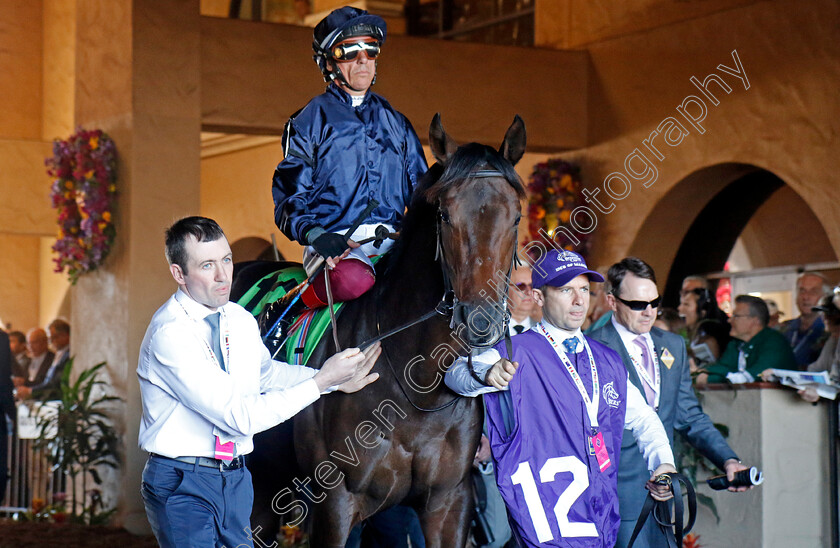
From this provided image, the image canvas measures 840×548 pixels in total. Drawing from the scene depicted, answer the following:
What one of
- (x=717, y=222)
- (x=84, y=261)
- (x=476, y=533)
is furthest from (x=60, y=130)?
(x=476, y=533)

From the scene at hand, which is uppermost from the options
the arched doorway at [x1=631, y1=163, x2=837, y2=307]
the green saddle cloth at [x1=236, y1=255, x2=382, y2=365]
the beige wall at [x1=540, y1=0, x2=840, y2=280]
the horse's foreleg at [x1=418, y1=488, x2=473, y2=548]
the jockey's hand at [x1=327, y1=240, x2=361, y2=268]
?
the beige wall at [x1=540, y1=0, x2=840, y2=280]

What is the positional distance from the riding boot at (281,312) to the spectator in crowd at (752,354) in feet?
10.5

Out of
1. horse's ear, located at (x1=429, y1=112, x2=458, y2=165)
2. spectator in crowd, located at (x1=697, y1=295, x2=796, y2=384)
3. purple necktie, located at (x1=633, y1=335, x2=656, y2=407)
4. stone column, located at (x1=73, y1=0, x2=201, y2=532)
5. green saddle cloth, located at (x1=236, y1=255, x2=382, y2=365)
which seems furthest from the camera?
stone column, located at (x1=73, y1=0, x2=201, y2=532)

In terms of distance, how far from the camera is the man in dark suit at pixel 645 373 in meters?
4.19

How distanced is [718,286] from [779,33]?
286 centimetres

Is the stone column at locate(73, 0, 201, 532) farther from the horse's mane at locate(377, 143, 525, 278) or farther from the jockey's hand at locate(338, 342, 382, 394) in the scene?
the jockey's hand at locate(338, 342, 382, 394)

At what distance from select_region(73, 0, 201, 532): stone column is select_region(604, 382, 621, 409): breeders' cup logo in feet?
18.3

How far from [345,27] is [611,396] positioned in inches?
65.2

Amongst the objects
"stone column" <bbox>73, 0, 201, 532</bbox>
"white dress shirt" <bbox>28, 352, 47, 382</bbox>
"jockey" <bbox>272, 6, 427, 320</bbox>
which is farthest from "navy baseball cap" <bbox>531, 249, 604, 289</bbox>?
"white dress shirt" <bbox>28, 352, 47, 382</bbox>

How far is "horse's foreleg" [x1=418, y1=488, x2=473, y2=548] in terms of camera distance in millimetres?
3576

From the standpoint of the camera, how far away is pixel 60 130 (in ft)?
51.4

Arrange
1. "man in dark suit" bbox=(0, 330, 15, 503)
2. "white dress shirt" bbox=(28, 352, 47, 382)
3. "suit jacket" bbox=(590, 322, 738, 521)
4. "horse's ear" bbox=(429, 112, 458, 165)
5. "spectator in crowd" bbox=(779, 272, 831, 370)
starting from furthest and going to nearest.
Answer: "white dress shirt" bbox=(28, 352, 47, 382)
"man in dark suit" bbox=(0, 330, 15, 503)
"spectator in crowd" bbox=(779, 272, 831, 370)
"suit jacket" bbox=(590, 322, 738, 521)
"horse's ear" bbox=(429, 112, 458, 165)

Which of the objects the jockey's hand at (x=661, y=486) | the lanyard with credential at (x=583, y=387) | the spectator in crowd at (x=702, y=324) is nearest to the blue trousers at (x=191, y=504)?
the lanyard with credential at (x=583, y=387)

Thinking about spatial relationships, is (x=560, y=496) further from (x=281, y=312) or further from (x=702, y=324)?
(x=702, y=324)
